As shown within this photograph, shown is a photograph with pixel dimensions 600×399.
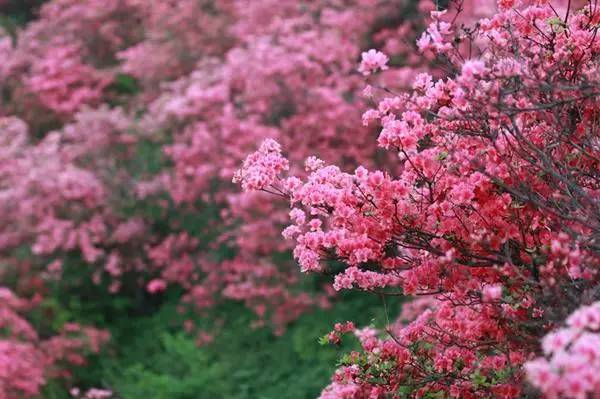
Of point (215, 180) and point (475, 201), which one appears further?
point (215, 180)

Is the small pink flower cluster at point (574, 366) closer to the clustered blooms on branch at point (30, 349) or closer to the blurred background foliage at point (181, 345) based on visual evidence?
the blurred background foliage at point (181, 345)

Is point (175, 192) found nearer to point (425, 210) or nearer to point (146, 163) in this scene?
point (146, 163)

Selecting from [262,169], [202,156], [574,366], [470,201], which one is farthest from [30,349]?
[574,366]

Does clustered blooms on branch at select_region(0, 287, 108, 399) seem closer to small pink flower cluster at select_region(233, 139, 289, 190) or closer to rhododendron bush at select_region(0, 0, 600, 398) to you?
rhododendron bush at select_region(0, 0, 600, 398)

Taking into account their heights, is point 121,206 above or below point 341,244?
above

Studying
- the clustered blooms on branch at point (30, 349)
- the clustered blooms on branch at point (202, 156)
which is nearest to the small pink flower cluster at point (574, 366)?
the clustered blooms on branch at point (202, 156)

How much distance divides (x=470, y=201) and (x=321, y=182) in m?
0.67

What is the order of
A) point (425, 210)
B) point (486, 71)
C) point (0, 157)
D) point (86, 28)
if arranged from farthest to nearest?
point (86, 28) < point (0, 157) < point (425, 210) < point (486, 71)

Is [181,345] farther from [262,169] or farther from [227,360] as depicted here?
[262,169]

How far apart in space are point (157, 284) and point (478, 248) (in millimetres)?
5980

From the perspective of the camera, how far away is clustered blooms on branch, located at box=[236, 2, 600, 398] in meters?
3.14

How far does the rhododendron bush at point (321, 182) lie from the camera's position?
317cm

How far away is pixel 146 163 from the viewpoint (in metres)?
9.02

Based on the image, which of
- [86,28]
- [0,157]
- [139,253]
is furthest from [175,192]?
[86,28]
